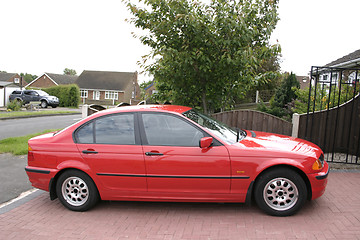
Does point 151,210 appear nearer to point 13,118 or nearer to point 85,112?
point 85,112

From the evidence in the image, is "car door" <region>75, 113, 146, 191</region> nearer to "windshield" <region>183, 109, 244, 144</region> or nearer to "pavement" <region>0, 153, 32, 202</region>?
"windshield" <region>183, 109, 244, 144</region>

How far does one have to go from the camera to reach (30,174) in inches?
177

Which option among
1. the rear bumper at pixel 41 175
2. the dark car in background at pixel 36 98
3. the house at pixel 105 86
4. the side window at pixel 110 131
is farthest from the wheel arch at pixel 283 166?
the house at pixel 105 86

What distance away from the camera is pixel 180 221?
4008 millimetres

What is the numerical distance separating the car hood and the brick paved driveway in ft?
2.82

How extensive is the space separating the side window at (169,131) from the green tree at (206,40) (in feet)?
7.94

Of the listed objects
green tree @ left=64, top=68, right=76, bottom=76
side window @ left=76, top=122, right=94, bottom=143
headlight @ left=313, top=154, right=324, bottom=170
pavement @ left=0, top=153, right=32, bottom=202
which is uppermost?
green tree @ left=64, top=68, right=76, bottom=76

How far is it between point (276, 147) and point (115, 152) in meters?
2.29

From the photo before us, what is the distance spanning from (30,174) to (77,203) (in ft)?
2.85

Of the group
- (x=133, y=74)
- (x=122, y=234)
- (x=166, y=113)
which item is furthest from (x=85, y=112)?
(x=133, y=74)

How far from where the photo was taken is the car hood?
402cm

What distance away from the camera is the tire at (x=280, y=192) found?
3.98 m

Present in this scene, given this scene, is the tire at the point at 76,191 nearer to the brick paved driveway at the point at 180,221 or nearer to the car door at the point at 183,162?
the brick paved driveway at the point at 180,221

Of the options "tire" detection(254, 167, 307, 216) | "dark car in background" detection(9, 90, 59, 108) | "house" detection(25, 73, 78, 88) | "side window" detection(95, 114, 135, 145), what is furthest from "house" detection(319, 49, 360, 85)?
"house" detection(25, 73, 78, 88)
